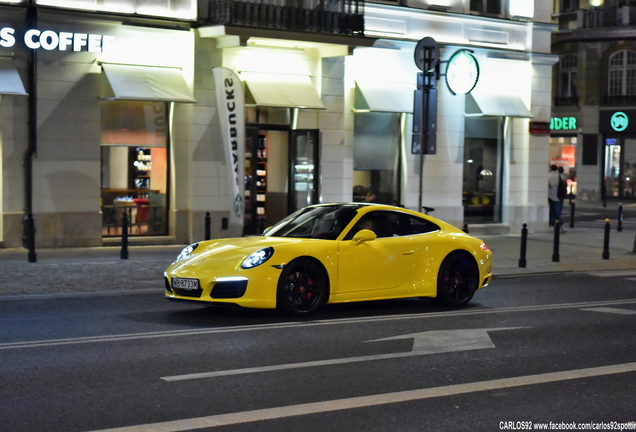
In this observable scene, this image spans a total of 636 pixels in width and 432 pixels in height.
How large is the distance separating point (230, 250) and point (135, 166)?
9891mm

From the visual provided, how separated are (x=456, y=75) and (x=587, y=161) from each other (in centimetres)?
2454

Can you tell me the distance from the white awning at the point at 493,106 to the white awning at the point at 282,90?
4.90 meters

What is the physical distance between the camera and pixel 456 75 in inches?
943

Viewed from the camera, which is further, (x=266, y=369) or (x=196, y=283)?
(x=196, y=283)

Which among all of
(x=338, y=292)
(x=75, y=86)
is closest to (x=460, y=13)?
(x=75, y=86)

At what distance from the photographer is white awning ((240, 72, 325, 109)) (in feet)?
68.3

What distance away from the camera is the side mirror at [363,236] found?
37.3 ft

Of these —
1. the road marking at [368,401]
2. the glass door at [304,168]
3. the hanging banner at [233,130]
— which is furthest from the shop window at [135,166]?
the road marking at [368,401]

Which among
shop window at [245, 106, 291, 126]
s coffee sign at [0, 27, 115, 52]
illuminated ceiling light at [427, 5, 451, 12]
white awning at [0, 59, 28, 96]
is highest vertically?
illuminated ceiling light at [427, 5, 451, 12]

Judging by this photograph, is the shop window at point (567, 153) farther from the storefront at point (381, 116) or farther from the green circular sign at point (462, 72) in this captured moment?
the storefront at point (381, 116)

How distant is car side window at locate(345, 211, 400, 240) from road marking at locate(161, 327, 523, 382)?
2.05 m

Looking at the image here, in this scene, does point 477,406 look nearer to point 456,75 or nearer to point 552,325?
point 552,325

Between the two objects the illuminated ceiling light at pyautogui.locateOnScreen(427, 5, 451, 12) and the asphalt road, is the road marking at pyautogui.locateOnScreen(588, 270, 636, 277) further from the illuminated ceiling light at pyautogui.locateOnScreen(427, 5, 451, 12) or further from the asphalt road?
the illuminated ceiling light at pyautogui.locateOnScreen(427, 5, 451, 12)

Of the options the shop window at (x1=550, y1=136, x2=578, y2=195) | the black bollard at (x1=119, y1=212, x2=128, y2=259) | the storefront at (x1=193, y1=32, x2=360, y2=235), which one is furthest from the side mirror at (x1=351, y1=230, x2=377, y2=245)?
the shop window at (x1=550, y1=136, x2=578, y2=195)
